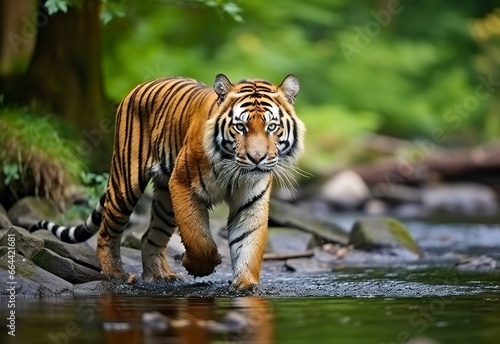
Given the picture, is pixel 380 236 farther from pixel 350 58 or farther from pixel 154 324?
pixel 350 58

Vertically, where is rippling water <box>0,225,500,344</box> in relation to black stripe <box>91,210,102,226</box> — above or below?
below

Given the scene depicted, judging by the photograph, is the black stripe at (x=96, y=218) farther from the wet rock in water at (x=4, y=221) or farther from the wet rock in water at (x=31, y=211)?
the wet rock in water at (x=31, y=211)

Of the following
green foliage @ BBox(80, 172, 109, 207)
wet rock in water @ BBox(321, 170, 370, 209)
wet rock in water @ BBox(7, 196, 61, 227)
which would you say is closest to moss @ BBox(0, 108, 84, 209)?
→ wet rock in water @ BBox(7, 196, 61, 227)

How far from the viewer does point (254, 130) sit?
855cm

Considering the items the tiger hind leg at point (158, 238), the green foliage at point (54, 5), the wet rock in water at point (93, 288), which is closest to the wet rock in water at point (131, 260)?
the tiger hind leg at point (158, 238)

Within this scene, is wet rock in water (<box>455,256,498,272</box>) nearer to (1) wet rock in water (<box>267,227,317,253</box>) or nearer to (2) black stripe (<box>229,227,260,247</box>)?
(1) wet rock in water (<box>267,227,317,253</box>)

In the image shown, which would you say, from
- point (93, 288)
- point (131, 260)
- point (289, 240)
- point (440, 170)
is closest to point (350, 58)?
point (440, 170)

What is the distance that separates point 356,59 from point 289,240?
55.0 feet

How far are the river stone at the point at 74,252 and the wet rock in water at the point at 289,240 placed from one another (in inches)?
125

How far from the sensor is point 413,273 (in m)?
10.8

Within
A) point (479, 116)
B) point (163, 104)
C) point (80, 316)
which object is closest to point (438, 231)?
point (163, 104)

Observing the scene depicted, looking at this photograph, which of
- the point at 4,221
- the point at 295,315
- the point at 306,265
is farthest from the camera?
the point at 306,265

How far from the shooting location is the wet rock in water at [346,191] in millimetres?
21314

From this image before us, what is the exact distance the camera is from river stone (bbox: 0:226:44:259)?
9211 millimetres
